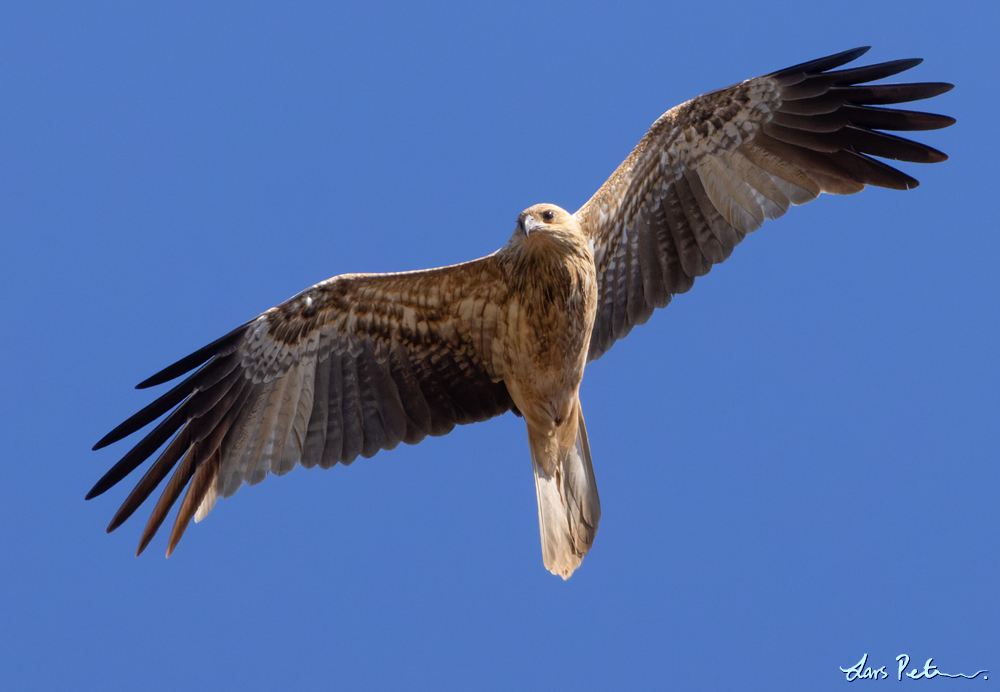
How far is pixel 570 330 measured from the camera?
18.8ft

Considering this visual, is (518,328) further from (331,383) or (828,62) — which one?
(828,62)

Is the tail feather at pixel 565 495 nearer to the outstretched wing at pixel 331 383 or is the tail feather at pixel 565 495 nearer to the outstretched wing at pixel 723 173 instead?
the outstretched wing at pixel 331 383

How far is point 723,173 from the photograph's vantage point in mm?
6594

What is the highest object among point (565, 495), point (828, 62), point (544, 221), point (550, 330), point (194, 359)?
point (828, 62)

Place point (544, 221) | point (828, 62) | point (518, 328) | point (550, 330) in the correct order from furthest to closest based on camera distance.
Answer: point (828, 62) → point (518, 328) → point (550, 330) → point (544, 221)

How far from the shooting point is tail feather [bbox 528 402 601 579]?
20.0 ft

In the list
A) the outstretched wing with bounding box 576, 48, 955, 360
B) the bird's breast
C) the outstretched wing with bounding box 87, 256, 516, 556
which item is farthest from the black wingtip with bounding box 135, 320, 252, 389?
the outstretched wing with bounding box 576, 48, 955, 360

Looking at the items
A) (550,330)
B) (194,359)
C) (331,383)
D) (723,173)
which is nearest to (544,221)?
(550,330)

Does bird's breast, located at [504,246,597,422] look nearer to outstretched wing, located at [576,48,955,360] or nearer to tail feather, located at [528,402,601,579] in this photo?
tail feather, located at [528,402,601,579]

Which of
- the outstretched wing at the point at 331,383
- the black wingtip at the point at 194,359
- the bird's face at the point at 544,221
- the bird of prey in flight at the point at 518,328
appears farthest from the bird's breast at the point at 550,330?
the black wingtip at the point at 194,359

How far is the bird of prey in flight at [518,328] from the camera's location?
6.09 m

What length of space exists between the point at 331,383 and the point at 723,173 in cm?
316

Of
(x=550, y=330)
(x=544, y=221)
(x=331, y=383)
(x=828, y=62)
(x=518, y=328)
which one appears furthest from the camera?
(x=331, y=383)

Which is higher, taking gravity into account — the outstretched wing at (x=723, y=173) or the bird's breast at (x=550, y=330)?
the outstretched wing at (x=723, y=173)
